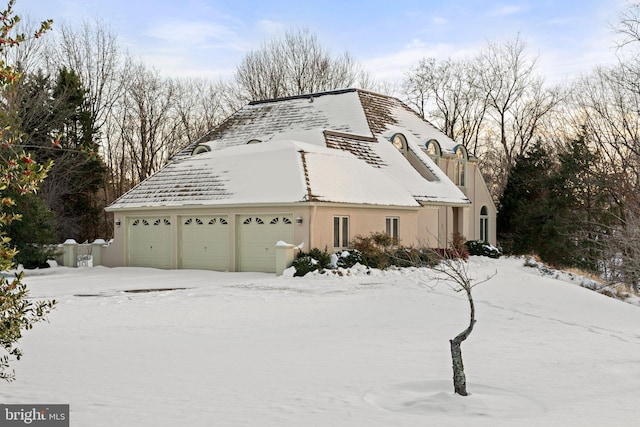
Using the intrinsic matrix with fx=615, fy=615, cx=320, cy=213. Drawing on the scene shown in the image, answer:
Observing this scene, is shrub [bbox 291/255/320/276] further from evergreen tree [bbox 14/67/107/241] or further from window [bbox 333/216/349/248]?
evergreen tree [bbox 14/67/107/241]

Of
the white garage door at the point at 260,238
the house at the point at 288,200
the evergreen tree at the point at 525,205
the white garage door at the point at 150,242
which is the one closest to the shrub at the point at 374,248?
the house at the point at 288,200

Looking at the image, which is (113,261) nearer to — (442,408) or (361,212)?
(361,212)

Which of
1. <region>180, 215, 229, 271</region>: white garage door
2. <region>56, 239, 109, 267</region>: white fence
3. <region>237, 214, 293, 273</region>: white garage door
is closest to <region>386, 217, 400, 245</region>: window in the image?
<region>237, 214, 293, 273</region>: white garage door

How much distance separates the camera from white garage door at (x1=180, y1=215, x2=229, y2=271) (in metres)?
21.8

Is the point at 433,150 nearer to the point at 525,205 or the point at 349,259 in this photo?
the point at 525,205

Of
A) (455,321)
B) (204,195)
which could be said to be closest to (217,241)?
(204,195)

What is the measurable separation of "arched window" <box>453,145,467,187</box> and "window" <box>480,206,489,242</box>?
2212 millimetres

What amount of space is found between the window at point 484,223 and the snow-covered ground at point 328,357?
16.6 metres

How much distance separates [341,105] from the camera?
3228 centimetres

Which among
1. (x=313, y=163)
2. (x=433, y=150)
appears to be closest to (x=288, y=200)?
(x=313, y=163)

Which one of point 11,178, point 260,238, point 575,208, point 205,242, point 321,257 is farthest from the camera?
point 575,208

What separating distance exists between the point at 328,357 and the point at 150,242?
615 inches

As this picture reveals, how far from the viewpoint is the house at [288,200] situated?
20.9 meters

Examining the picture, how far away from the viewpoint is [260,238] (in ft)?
69.3
